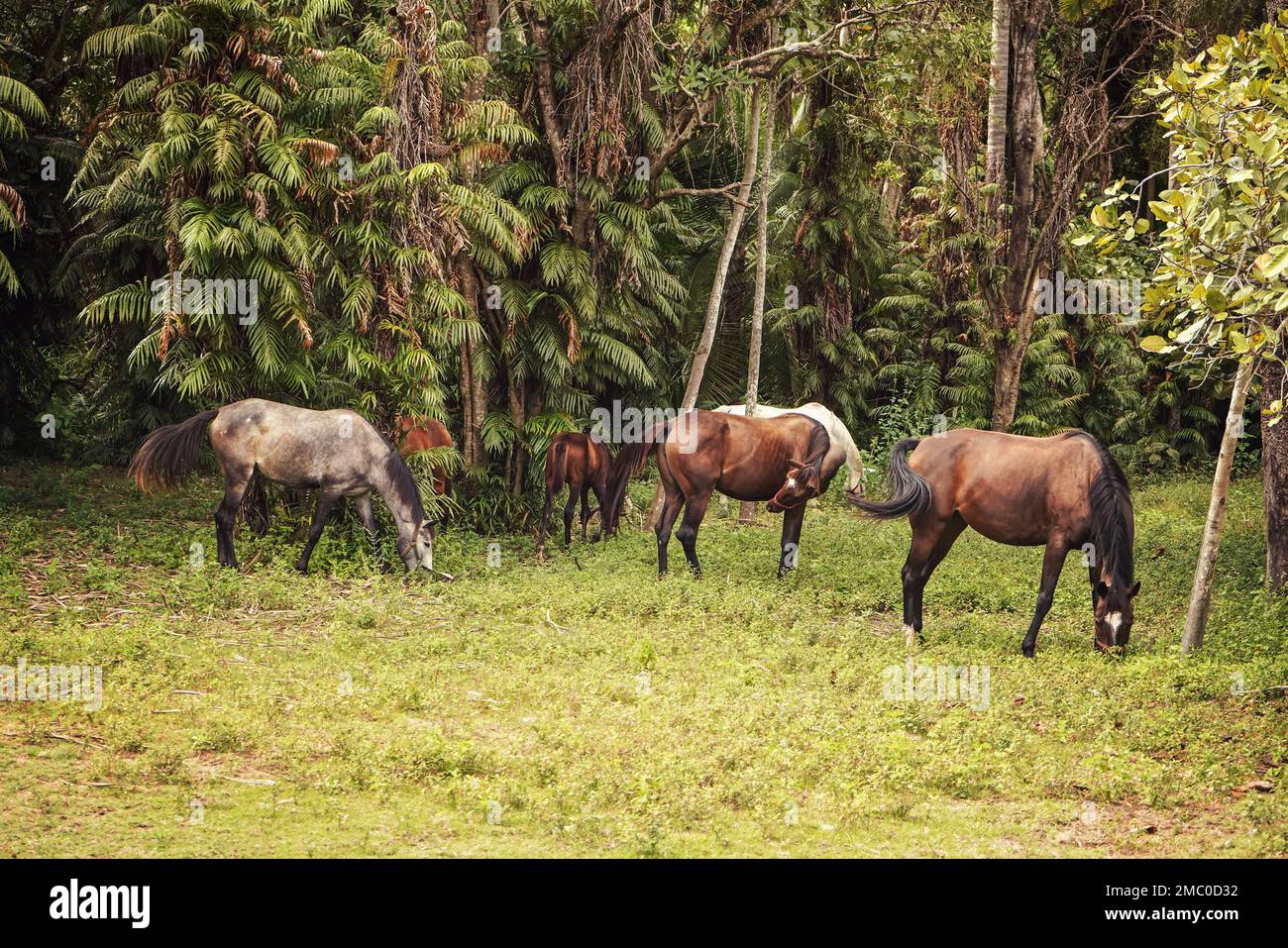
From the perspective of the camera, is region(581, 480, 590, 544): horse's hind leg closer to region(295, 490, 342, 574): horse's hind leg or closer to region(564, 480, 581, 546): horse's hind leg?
region(564, 480, 581, 546): horse's hind leg

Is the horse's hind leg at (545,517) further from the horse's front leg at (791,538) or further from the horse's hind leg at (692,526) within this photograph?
the horse's front leg at (791,538)

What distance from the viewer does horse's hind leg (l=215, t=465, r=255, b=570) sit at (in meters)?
13.1

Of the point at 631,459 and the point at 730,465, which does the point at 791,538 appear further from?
the point at 631,459

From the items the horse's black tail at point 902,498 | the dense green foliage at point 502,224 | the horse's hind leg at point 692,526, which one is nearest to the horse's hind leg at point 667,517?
the horse's hind leg at point 692,526

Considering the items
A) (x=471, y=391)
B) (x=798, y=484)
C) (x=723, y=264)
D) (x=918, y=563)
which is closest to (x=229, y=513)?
(x=471, y=391)

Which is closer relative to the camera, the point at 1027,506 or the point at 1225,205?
the point at 1225,205

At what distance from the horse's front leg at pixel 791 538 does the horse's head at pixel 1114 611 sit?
14.4ft

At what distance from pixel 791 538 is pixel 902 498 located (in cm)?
322

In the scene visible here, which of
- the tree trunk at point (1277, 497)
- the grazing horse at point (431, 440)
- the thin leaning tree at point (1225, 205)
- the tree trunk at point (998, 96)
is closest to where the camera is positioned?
the thin leaning tree at point (1225, 205)

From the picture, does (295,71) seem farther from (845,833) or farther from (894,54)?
(845,833)

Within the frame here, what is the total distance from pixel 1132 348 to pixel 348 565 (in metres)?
17.1

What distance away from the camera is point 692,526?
47.3ft

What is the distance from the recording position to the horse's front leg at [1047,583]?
1140cm
